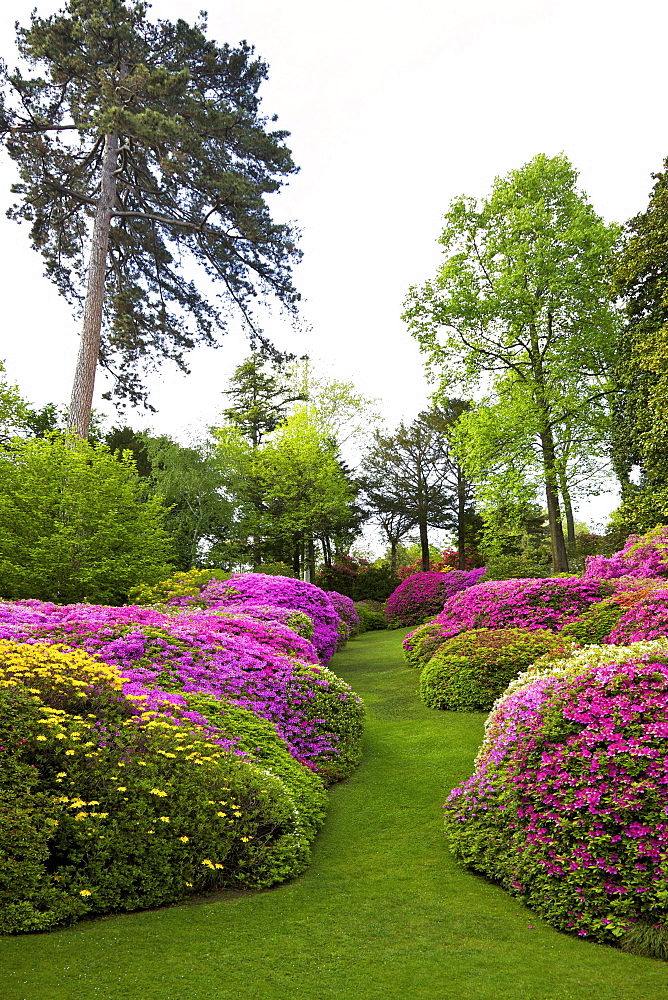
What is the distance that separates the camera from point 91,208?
1852 cm

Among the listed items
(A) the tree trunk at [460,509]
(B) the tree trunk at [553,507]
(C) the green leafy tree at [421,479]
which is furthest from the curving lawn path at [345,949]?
(C) the green leafy tree at [421,479]

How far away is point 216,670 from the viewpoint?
6871 millimetres

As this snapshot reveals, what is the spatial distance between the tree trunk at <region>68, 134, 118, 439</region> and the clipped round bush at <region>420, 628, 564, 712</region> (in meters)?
9.88

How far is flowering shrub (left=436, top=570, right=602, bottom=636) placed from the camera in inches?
436

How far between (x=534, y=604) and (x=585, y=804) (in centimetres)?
763

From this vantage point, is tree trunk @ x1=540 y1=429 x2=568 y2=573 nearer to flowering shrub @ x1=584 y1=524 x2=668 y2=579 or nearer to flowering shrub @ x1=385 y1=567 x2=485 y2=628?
flowering shrub @ x1=584 y1=524 x2=668 y2=579

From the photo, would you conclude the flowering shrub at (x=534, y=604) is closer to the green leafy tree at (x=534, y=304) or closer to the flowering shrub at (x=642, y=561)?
the flowering shrub at (x=642, y=561)

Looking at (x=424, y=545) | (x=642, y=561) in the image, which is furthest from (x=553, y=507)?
(x=424, y=545)

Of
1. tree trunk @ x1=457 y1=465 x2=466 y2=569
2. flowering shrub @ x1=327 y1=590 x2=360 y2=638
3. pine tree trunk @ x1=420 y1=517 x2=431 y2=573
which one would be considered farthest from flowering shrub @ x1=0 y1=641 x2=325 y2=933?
tree trunk @ x1=457 y1=465 x2=466 y2=569

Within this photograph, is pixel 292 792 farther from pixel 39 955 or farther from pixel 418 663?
pixel 418 663

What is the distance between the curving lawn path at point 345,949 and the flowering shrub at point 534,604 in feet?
21.1

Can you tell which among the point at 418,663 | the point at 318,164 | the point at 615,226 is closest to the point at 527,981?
the point at 418,663

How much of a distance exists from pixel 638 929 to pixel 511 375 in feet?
62.9

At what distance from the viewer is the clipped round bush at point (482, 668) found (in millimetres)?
9703
